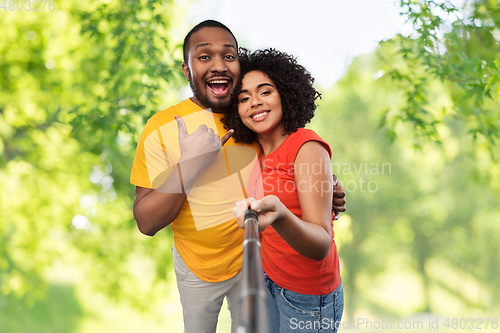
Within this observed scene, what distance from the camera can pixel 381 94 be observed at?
13227mm

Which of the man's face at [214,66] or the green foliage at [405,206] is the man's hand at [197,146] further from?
the green foliage at [405,206]

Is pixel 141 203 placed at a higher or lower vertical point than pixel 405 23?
lower

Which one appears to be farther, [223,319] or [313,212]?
[223,319]

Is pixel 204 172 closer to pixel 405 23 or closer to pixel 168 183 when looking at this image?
pixel 168 183

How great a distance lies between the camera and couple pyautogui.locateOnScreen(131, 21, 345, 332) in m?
1.42

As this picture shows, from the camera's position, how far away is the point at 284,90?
1.58m

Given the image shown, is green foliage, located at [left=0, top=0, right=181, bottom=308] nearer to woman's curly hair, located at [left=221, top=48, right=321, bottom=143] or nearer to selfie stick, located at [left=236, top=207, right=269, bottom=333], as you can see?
woman's curly hair, located at [left=221, top=48, right=321, bottom=143]

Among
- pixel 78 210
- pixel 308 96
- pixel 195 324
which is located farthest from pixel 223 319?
pixel 308 96

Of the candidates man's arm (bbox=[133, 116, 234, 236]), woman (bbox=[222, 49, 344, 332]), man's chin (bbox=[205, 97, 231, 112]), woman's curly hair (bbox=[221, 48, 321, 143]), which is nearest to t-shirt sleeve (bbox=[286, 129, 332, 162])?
woman (bbox=[222, 49, 344, 332])

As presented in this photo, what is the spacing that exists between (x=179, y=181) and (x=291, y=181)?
49 centimetres

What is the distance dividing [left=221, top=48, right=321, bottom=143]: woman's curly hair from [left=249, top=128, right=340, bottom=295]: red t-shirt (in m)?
0.12

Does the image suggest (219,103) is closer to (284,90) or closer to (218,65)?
(218,65)

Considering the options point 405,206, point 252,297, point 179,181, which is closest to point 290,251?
point 179,181

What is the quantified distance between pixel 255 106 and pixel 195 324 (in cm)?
116
